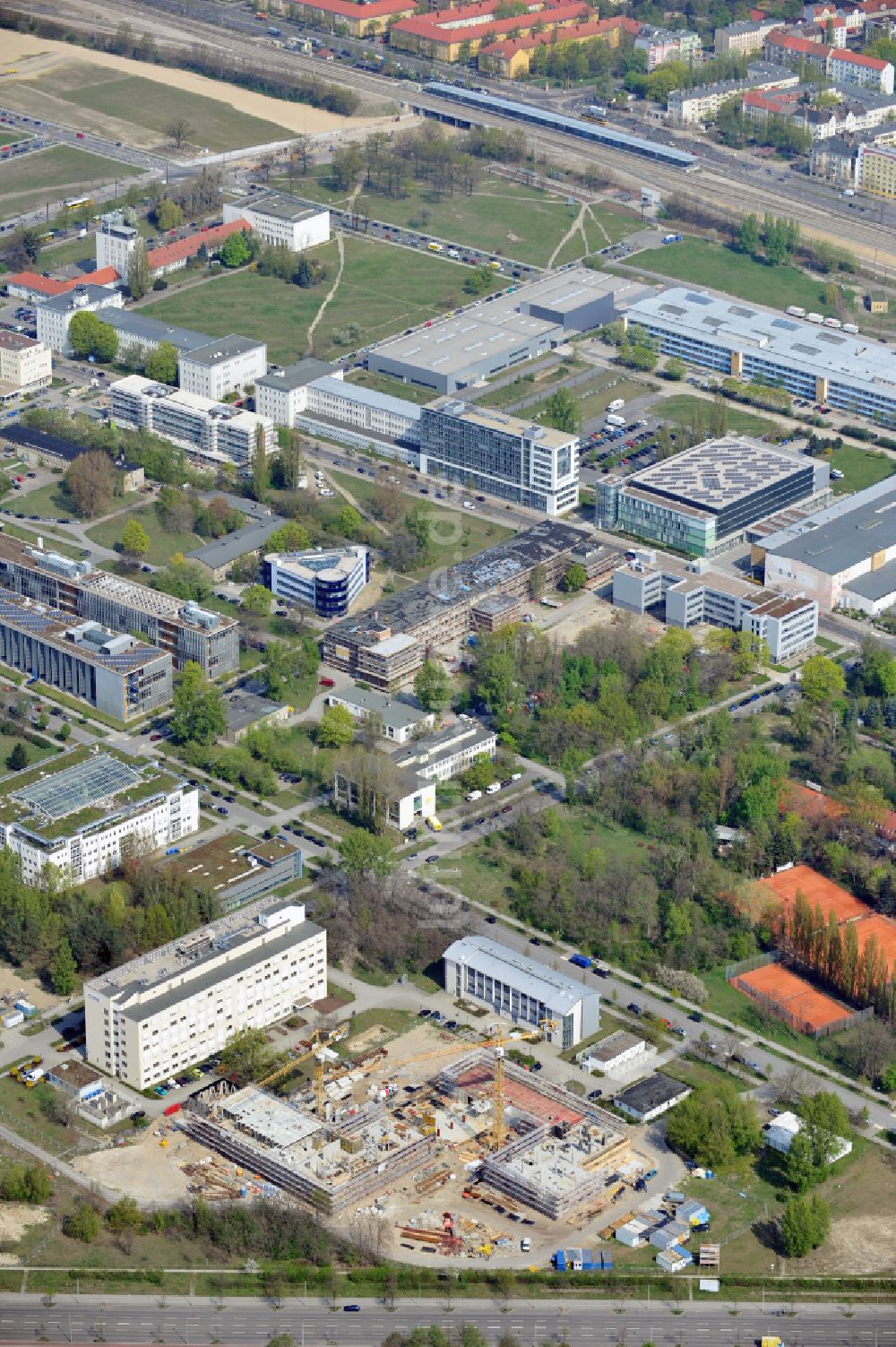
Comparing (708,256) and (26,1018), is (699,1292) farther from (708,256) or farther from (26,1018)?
(708,256)

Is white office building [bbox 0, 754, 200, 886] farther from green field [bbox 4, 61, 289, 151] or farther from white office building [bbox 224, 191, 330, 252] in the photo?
green field [bbox 4, 61, 289, 151]

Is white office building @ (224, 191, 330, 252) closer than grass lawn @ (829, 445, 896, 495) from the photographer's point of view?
No

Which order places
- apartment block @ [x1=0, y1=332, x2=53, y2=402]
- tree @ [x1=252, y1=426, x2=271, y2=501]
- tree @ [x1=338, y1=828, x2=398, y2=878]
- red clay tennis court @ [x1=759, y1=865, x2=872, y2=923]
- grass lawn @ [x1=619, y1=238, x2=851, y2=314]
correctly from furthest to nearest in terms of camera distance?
grass lawn @ [x1=619, y1=238, x2=851, y2=314], apartment block @ [x1=0, y1=332, x2=53, y2=402], tree @ [x1=252, y1=426, x2=271, y2=501], red clay tennis court @ [x1=759, y1=865, x2=872, y2=923], tree @ [x1=338, y1=828, x2=398, y2=878]

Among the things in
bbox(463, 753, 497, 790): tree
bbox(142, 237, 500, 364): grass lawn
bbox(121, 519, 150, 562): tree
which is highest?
bbox(142, 237, 500, 364): grass lawn

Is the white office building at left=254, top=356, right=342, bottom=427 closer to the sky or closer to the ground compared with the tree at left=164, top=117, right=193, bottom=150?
closer to the ground

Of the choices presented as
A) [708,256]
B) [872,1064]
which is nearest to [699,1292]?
[872,1064]

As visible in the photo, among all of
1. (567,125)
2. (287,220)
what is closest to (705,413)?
(287,220)

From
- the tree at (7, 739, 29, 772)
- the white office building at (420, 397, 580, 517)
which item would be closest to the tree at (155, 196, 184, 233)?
the white office building at (420, 397, 580, 517)
